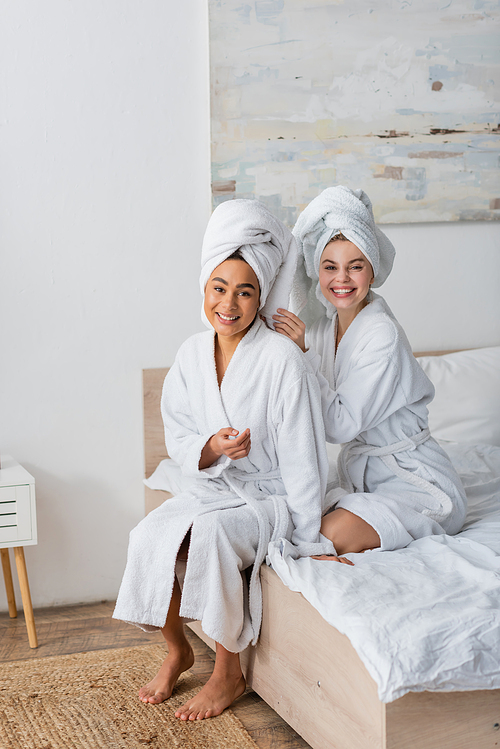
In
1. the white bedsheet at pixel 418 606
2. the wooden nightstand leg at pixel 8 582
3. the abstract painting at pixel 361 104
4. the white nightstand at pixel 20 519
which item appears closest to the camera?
the white bedsheet at pixel 418 606

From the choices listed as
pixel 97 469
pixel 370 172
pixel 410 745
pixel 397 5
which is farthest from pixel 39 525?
pixel 397 5

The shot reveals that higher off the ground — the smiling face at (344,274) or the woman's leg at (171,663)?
the smiling face at (344,274)

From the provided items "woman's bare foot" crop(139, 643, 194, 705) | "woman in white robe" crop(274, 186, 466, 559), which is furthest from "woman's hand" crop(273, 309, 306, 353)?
"woman's bare foot" crop(139, 643, 194, 705)

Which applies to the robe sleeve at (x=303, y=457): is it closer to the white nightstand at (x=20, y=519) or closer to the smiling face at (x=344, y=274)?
the smiling face at (x=344, y=274)

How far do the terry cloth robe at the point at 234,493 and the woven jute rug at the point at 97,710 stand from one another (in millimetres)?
177

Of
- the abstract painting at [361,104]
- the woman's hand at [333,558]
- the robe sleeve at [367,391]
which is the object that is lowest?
the woman's hand at [333,558]

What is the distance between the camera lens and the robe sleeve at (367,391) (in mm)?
1599

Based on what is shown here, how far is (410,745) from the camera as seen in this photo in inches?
43.3

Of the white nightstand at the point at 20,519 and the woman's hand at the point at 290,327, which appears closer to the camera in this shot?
the woman's hand at the point at 290,327

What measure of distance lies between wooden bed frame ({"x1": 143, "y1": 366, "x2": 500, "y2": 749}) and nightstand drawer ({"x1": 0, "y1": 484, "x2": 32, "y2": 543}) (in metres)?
0.71

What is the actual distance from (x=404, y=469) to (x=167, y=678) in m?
0.73

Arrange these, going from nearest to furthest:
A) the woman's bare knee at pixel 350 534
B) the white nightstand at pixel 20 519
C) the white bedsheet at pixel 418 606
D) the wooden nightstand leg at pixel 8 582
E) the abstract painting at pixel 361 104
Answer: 1. the white bedsheet at pixel 418 606
2. the woman's bare knee at pixel 350 534
3. the white nightstand at pixel 20 519
4. the wooden nightstand leg at pixel 8 582
5. the abstract painting at pixel 361 104

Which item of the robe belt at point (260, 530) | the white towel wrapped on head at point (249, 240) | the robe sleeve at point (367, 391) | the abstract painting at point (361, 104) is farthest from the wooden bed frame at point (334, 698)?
the abstract painting at point (361, 104)

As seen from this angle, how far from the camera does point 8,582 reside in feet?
7.04
